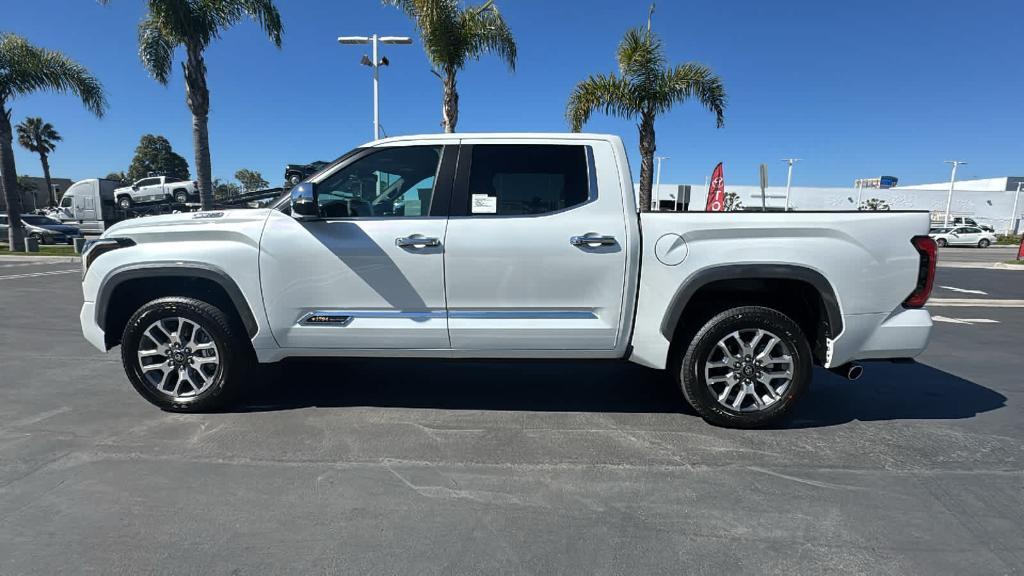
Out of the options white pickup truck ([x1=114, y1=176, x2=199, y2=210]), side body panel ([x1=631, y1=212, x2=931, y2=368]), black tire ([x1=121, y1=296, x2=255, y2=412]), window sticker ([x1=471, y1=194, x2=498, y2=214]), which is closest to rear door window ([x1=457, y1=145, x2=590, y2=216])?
window sticker ([x1=471, y1=194, x2=498, y2=214])

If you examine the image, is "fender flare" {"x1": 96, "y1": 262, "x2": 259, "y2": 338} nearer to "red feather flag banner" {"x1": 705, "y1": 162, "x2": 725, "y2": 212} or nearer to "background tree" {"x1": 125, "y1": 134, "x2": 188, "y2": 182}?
"red feather flag banner" {"x1": 705, "y1": 162, "x2": 725, "y2": 212}

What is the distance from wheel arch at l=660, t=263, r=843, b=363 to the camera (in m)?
3.21

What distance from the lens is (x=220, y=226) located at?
3.42 meters

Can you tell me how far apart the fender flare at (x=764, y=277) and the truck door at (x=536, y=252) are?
0.41m

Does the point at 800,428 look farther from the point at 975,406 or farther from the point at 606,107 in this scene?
the point at 606,107

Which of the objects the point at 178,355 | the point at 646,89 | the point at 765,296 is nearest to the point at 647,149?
the point at 646,89

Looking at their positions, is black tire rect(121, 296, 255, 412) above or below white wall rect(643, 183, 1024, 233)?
below

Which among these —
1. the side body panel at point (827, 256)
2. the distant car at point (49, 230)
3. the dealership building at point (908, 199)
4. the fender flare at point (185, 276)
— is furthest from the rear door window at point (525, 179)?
the dealership building at point (908, 199)

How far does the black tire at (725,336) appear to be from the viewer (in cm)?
331

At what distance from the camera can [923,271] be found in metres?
3.21

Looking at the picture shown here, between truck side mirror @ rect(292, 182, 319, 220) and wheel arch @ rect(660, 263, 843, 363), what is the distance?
7.93 ft

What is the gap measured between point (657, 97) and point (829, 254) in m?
10.0

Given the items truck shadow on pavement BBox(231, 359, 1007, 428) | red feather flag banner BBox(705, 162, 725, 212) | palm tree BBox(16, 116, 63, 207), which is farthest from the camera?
palm tree BBox(16, 116, 63, 207)

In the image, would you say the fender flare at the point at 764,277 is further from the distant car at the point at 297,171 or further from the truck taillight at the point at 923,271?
the distant car at the point at 297,171
